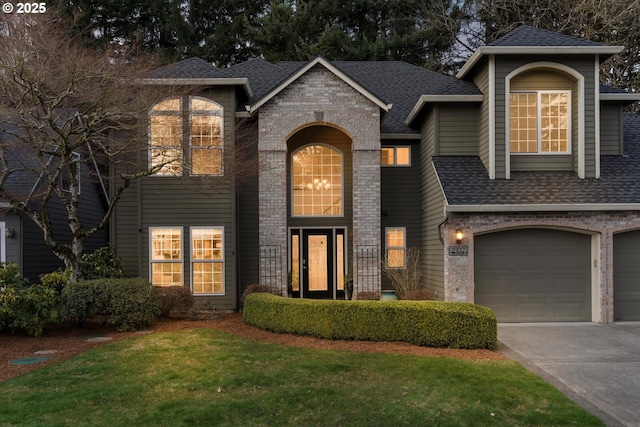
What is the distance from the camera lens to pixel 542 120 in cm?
1208

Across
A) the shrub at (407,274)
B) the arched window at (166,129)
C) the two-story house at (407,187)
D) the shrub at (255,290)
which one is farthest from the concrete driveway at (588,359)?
the arched window at (166,129)

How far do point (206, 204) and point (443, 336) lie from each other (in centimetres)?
675

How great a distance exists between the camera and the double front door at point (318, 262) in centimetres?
1407

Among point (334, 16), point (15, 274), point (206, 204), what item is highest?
point (334, 16)

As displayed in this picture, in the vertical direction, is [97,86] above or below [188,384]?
above

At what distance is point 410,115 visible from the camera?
44.9 feet

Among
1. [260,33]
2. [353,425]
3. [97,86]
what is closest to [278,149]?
[97,86]

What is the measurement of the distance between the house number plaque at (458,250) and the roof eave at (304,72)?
3.96 meters

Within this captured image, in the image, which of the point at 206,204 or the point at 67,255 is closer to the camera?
the point at 67,255

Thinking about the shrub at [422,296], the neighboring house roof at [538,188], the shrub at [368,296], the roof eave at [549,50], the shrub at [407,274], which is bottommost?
the shrub at [368,296]

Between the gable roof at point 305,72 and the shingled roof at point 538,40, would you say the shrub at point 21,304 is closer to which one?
the gable roof at point 305,72

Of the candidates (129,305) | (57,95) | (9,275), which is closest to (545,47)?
(57,95)

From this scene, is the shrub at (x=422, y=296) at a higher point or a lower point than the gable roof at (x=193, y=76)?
lower

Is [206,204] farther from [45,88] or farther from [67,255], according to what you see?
[45,88]
